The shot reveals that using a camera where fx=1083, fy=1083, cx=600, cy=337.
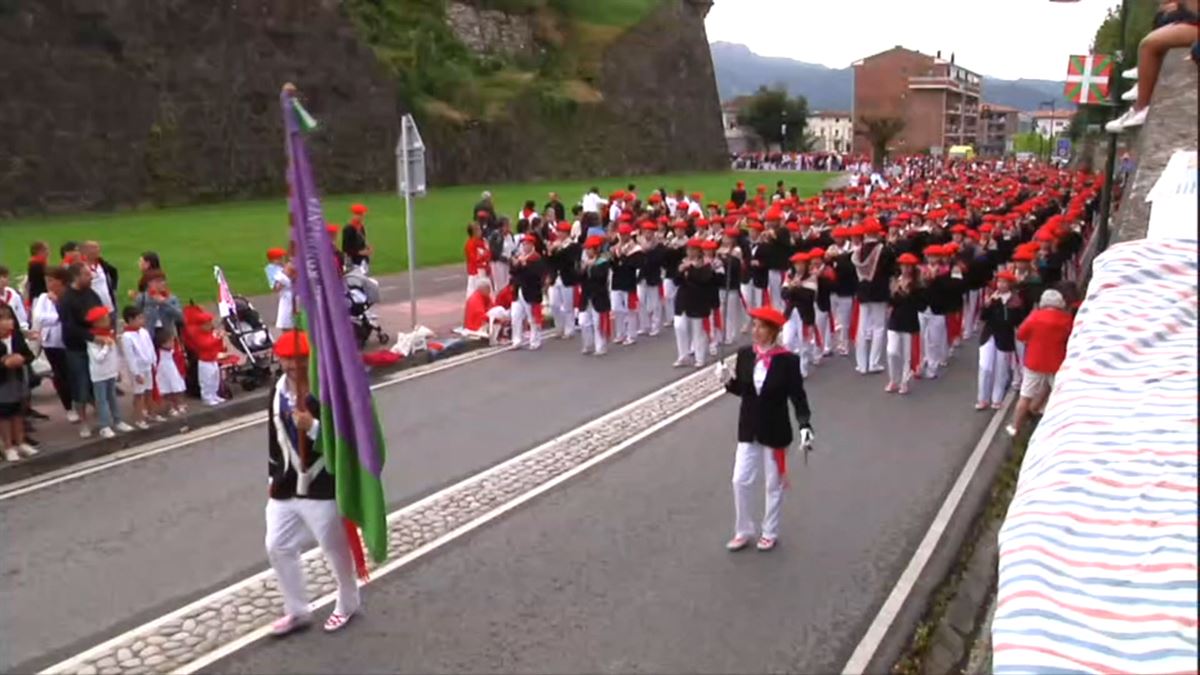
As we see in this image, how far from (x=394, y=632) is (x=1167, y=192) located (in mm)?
5407

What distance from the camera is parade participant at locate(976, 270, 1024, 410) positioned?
1248cm

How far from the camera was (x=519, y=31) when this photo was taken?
5894 cm

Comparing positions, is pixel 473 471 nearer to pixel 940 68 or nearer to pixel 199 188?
pixel 199 188

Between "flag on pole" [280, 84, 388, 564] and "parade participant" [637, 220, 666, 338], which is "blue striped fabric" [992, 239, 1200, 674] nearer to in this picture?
"flag on pole" [280, 84, 388, 564]

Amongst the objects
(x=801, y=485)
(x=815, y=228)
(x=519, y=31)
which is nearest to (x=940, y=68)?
(x=519, y=31)

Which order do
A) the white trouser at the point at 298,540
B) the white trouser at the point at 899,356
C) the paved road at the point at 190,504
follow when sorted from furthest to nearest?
the white trouser at the point at 899,356
the paved road at the point at 190,504
the white trouser at the point at 298,540

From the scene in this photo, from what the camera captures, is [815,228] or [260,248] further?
[260,248]

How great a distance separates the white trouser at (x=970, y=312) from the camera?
664 inches

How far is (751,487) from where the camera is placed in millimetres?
8094

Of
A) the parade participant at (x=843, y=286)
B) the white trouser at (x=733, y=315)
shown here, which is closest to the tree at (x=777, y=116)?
the white trouser at (x=733, y=315)

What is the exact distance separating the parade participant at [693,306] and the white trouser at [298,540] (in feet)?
28.7

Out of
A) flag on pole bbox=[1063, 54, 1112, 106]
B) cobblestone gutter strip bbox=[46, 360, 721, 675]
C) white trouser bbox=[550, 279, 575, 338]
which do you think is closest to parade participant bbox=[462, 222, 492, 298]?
white trouser bbox=[550, 279, 575, 338]

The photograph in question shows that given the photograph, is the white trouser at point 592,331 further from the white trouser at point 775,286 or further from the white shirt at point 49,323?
the white shirt at point 49,323

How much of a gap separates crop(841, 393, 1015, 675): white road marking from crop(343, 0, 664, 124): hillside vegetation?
1476 inches
